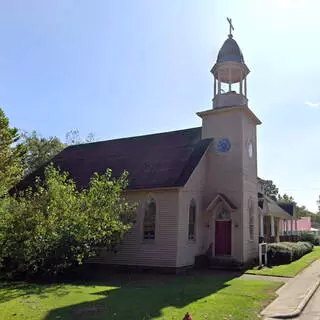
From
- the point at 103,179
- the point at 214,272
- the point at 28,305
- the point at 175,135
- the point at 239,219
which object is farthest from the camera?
the point at 175,135

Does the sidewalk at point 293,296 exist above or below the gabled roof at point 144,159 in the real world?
below

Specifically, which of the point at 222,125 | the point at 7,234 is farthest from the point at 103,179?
the point at 222,125

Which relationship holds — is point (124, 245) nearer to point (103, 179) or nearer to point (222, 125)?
point (103, 179)

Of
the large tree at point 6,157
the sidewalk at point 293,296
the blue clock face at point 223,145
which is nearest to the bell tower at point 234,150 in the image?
the blue clock face at point 223,145

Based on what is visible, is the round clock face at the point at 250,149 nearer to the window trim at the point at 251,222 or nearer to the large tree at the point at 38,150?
the window trim at the point at 251,222

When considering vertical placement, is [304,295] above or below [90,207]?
below

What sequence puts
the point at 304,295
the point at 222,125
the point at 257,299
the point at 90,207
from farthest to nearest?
the point at 222,125 → the point at 90,207 → the point at 304,295 → the point at 257,299

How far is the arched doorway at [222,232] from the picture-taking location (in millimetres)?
19781

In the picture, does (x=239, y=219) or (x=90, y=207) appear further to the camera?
(x=239, y=219)

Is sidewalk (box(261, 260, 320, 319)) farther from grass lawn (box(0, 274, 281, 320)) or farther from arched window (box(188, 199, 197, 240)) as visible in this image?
arched window (box(188, 199, 197, 240))

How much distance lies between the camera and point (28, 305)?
31.1 feet

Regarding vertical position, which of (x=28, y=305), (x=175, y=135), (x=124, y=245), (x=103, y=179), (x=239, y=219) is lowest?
(x=28, y=305)

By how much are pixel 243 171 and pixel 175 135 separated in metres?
5.72

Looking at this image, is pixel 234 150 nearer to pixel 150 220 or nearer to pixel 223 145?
pixel 223 145
